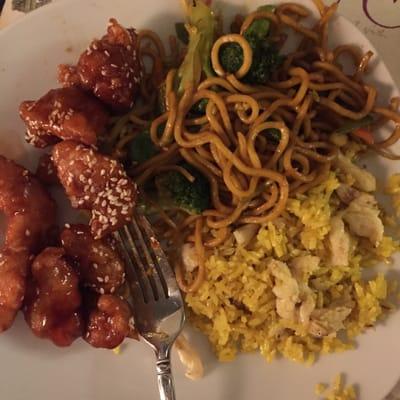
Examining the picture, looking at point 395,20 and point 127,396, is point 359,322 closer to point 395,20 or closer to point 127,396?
point 127,396

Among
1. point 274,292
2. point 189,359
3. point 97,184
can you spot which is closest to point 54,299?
point 97,184

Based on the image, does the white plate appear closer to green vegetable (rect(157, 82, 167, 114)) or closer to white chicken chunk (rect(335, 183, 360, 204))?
Result: green vegetable (rect(157, 82, 167, 114))

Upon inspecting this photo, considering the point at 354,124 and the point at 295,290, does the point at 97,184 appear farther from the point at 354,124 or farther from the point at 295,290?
the point at 354,124

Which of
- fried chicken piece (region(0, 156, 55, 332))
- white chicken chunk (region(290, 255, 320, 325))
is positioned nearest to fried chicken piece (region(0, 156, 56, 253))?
fried chicken piece (region(0, 156, 55, 332))

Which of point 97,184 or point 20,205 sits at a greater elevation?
point 97,184

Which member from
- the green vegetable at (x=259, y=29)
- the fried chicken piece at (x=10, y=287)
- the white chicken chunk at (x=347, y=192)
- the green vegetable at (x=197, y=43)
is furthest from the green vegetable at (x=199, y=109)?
the fried chicken piece at (x=10, y=287)
